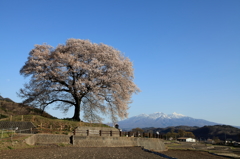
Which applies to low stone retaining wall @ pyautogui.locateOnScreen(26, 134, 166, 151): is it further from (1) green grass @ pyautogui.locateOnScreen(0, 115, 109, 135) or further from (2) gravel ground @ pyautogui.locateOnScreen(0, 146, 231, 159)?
(1) green grass @ pyautogui.locateOnScreen(0, 115, 109, 135)

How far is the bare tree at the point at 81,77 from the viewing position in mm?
35844

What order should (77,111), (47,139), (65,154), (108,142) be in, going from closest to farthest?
(65,154)
(47,139)
(108,142)
(77,111)

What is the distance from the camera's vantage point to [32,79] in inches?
1467

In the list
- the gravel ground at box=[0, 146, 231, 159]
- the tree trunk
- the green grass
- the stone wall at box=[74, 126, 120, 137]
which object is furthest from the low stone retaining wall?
the tree trunk

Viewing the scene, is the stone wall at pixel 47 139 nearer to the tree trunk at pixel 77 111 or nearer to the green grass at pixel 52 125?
the green grass at pixel 52 125

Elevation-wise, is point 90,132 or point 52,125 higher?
point 52,125

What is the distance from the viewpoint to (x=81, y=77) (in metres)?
36.4

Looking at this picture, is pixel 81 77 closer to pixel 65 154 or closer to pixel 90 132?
pixel 90 132

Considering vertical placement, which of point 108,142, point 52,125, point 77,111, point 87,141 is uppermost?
point 77,111

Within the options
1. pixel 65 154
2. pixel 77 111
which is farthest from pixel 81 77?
pixel 65 154

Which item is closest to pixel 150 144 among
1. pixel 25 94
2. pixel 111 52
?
pixel 111 52

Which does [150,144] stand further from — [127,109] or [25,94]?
[25,94]

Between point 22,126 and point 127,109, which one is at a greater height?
point 127,109

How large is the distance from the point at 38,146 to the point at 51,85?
14.2 meters
